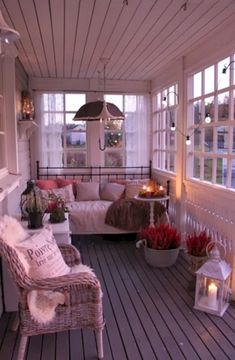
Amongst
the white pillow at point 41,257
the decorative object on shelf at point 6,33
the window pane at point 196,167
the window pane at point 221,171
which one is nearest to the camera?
the decorative object on shelf at point 6,33

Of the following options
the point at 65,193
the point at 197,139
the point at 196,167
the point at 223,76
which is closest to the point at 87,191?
the point at 65,193

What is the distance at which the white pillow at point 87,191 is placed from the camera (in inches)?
193

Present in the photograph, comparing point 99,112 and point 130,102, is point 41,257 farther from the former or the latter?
point 130,102

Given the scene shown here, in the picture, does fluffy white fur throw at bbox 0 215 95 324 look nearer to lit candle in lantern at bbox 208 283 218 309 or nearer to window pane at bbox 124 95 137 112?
lit candle in lantern at bbox 208 283 218 309

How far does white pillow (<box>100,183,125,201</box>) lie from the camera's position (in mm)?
4910

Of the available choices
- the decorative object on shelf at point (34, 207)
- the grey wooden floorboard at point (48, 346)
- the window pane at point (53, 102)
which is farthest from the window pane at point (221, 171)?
the window pane at point (53, 102)

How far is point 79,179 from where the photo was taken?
17.8 feet

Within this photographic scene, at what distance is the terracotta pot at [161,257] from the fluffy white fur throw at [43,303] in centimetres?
174

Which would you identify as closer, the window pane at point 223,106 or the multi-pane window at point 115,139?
the window pane at point 223,106

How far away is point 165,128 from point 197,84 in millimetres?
1215

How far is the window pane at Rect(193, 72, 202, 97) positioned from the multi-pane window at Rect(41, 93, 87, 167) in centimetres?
211

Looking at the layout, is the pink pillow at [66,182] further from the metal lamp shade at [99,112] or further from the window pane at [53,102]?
the metal lamp shade at [99,112]

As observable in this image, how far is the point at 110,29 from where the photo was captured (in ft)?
9.75

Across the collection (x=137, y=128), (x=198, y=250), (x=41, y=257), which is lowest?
(x=198, y=250)
